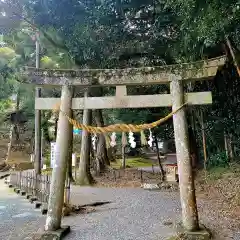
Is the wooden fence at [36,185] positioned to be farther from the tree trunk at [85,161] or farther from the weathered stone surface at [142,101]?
the weathered stone surface at [142,101]

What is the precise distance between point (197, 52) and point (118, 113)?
9.79 metres

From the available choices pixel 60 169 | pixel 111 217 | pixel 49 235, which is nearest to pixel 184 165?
pixel 60 169

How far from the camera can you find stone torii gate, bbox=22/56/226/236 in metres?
5.77

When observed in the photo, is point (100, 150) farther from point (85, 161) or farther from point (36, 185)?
point (36, 185)

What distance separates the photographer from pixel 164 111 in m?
18.0

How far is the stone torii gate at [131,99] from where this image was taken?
5.77m

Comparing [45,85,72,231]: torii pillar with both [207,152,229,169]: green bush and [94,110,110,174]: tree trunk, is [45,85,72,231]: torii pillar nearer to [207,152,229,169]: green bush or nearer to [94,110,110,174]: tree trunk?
[207,152,229,169]: green bush

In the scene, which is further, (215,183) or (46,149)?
(46,149)

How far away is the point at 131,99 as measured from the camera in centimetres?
611

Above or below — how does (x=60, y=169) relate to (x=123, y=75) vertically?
below

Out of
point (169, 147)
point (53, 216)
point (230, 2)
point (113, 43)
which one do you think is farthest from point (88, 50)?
point (169, 147)

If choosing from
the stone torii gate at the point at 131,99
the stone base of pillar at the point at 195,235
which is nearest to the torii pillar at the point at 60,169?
the stone torii gate at the point at 131,99

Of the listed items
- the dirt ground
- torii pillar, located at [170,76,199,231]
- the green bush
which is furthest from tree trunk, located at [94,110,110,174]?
torii pillar, located at [170,76,199,231]

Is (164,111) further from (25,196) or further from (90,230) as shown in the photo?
(90,230)
